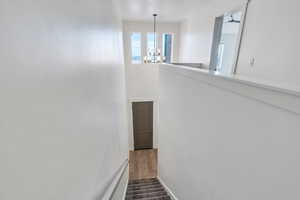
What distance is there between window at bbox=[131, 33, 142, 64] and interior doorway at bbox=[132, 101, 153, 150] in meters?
1.66

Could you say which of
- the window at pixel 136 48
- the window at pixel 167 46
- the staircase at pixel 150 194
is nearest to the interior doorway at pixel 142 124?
the window at pixel 136 48

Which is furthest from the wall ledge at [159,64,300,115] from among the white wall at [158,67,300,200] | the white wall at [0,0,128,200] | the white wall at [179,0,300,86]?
the white wall at [0,0,128,200]

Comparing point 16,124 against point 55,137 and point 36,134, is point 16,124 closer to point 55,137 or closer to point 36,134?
point 36,134

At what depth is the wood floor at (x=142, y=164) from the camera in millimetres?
4721

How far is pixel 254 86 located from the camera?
82 centimetres

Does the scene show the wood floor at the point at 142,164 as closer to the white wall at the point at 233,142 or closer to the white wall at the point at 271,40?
the white wall at the point at 233,142

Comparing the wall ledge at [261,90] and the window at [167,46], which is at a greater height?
the window at [167,46]

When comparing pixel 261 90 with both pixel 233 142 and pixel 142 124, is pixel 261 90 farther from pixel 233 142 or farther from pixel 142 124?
pixel 142 124

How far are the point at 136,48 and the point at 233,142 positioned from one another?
5.01 metres

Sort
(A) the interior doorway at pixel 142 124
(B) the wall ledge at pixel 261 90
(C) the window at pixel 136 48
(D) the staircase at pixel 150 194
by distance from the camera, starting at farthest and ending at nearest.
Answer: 1. (A) the interior doorway at pixel 142 124
2. (C) the window at pixel 136 48
3. (D) the staircase at pixel 150 194
4. (B) the wall ledge at pixel 261 90

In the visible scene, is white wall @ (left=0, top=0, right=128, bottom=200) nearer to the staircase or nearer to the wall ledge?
the wall ledge

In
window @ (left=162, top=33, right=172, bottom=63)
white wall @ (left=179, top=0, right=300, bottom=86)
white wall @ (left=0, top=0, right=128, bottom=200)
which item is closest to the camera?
white wall @ (left=0, top=0, right=128, bottom=200)

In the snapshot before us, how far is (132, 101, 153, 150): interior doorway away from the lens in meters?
5.82

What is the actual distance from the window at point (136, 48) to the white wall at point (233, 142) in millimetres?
3806
